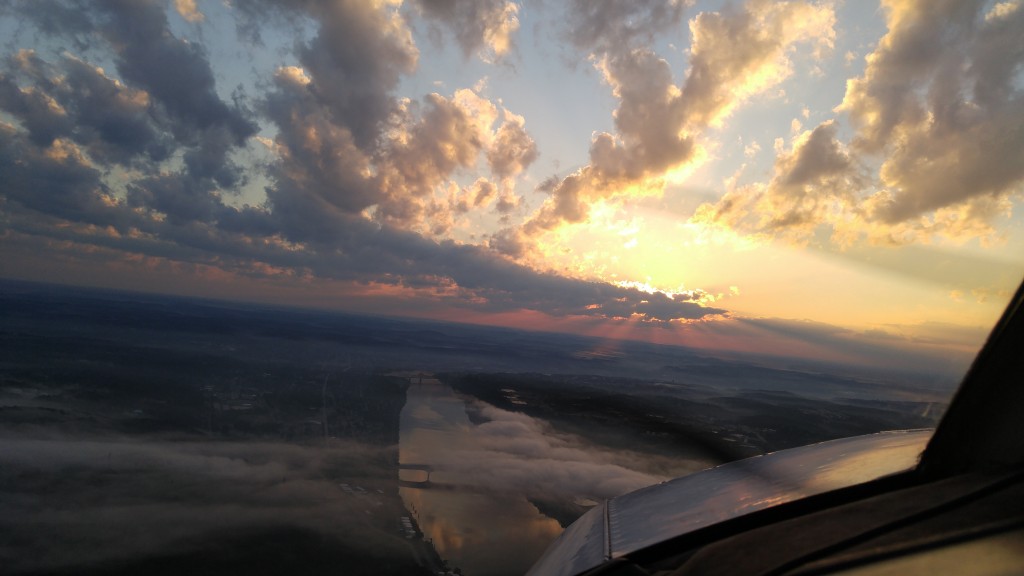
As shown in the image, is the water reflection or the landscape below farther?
the landscape below

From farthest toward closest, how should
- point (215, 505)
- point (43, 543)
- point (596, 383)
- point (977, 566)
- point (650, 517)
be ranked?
point (596, 383) < point (215, 505) < point (43, 543) < point (650, 517) < point (977, 566)

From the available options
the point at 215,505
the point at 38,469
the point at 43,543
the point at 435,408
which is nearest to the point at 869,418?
A: the point at 435,408

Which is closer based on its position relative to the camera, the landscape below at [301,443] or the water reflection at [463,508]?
the water reflection at [463,508]

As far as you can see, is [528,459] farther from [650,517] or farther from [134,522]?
[650,517]

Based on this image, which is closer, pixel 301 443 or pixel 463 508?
pixel 463 508

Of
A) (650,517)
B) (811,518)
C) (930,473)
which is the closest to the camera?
(811,518)

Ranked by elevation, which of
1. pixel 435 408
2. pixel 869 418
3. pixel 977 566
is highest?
pixel 977 566

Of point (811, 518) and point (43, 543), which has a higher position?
point (811, 518)

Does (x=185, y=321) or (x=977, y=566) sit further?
(x=185, y=321)
